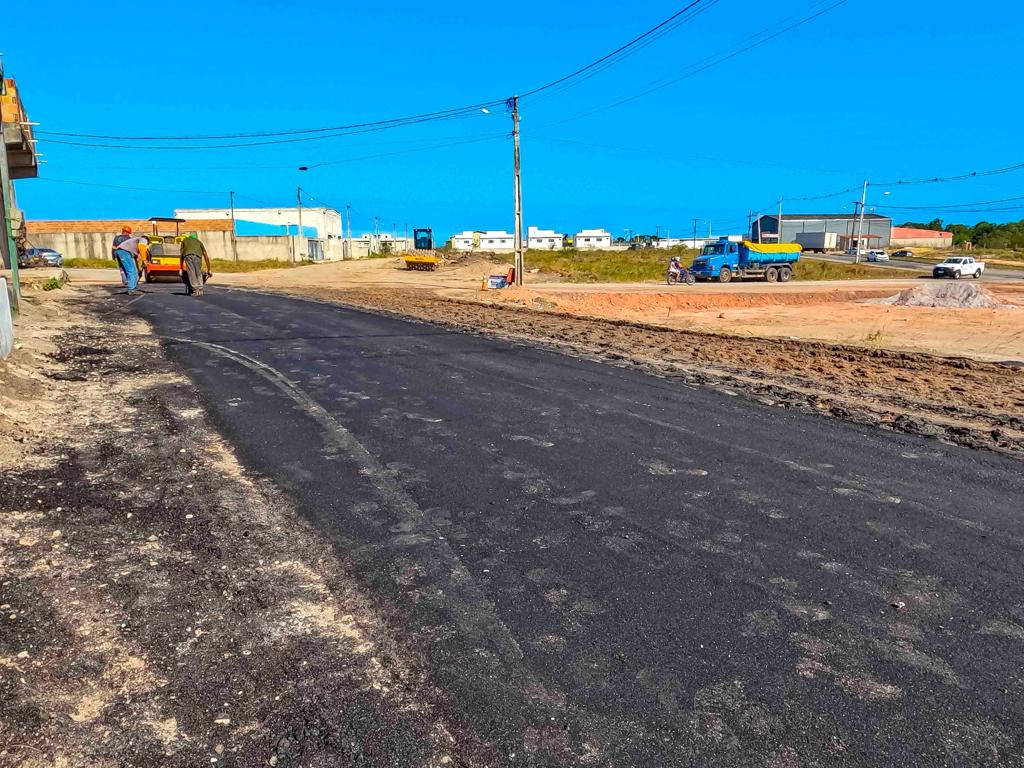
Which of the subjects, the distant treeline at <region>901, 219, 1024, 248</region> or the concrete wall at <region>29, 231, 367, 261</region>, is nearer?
the concrete wall at <region>29, 231, 367, 261</region>

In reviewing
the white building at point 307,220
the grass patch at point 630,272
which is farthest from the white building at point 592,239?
the grass patch at point 630,272

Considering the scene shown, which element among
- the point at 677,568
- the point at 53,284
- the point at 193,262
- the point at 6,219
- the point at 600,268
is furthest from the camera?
the point at 600,268

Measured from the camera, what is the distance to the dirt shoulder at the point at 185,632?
8.18 feet

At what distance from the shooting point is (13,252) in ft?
52.9

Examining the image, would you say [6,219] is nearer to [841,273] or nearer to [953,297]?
[953,297]

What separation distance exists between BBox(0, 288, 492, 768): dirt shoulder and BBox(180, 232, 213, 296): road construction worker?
16385 millimetres

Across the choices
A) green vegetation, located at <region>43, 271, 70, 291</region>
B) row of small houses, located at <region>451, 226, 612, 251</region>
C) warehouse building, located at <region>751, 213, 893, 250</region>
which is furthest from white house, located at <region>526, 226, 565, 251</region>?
green vegetation, located at <region>43, 271, 70, 291</region>

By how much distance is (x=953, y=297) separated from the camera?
25.2 metres

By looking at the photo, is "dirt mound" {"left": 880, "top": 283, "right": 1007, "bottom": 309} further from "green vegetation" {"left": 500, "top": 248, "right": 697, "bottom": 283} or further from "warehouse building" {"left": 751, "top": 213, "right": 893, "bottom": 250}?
"warehouse building" {"left": 751, "top": 213, "right": 893, "bottom": 250}

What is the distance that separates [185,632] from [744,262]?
147ft

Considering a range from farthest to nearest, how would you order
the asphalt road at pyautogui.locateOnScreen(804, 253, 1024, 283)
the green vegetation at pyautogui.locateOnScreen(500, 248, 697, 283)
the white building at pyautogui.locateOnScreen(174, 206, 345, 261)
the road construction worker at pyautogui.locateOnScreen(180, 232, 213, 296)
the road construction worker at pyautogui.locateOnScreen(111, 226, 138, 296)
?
1. the white building at pyautogui.locateOnScreen(174, 206, 345, 261)
2. the green vegetation at pyautogui.locateOnScreen(500, 248, 697, 283)
3. the asphalt road at pyautogui.locateOnScreen(804, 253, 1024, 283)
4. the road construction worker at pyautogui.locateOnScreen(111, 226, 138, 296)
5. the road construction worker at pyautogui.locateOnScreen(180, 232, 213, 296)

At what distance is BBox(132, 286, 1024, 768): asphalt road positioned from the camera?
2.63 meters

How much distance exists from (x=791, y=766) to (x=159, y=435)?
5603 mm

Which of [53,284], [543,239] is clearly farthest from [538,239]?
[53,284]
